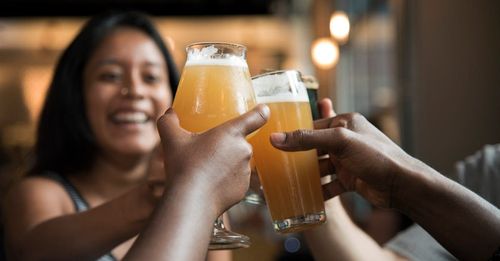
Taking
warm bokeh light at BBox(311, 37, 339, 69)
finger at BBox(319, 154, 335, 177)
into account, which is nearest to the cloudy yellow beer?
finger at BBox(319, 154, 335, 177)

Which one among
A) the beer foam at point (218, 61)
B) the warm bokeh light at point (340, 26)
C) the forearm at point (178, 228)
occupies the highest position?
the beer foam at point (218, 61)

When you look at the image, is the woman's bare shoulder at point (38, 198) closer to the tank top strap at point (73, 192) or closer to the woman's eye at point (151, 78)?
the tank top strap at point (73, 192)

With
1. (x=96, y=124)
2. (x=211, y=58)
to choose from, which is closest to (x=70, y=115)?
(x=96, y=124)

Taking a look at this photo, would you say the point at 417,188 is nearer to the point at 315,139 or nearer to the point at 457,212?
the point at 457,212

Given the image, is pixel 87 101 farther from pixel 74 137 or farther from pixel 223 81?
pixel 223 81

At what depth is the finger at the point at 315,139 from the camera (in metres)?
1.19

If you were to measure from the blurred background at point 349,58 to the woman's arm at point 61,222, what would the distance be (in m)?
0.49

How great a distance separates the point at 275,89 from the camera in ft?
4.41

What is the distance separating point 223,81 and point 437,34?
94.5 inches

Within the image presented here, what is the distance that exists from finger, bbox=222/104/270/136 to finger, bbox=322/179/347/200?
0.40 metres

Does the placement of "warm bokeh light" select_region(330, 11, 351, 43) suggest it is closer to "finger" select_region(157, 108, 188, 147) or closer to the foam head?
the foam head

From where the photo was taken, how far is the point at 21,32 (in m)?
7.77

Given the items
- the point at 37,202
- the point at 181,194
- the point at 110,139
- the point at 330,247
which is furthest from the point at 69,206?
the point at 181,194

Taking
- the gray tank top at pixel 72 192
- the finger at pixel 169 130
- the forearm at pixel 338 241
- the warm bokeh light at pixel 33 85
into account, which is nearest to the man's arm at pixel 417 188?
the finger at pixel 169 130
